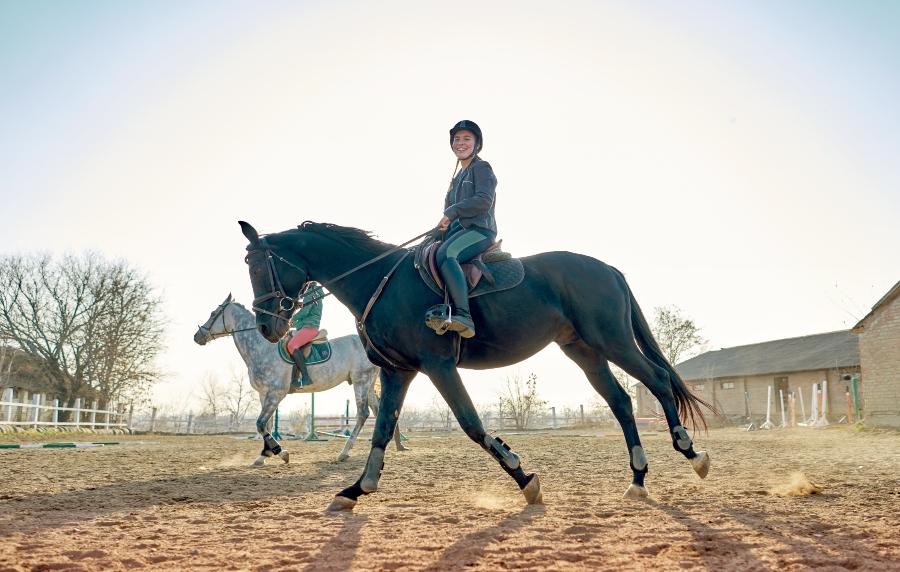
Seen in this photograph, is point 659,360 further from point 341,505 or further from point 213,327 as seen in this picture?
point 213,327

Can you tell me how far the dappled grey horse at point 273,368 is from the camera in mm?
11765

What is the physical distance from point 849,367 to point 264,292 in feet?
140

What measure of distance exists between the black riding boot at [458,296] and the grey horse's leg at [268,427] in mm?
6070

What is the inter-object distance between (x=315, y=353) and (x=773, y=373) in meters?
40.0

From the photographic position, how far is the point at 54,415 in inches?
1111

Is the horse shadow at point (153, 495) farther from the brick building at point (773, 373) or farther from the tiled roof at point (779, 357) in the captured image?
the tiled roof at point (779, 357)

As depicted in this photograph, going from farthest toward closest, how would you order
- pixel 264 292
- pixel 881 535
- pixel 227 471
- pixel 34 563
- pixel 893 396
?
pixel 893 396 < pixel 227 471 < pixel 264 292 < pixel 881 535 < pixel 34 563

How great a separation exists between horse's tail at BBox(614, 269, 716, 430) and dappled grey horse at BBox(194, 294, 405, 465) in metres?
6.37

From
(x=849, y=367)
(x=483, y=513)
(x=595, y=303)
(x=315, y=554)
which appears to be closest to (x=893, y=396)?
(x=849, y=367)

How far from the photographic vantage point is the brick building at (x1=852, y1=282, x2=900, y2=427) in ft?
76.6

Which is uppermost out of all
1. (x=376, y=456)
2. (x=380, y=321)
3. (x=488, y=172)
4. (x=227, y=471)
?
(x=488, y=172)

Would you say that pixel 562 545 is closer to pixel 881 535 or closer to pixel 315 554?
pixel 315 554

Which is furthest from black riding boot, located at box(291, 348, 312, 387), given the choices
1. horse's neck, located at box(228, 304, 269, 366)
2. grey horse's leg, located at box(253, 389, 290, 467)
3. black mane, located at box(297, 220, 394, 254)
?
black mane, located at box(297, 220, 394, 254)

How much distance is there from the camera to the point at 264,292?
19.6ft
